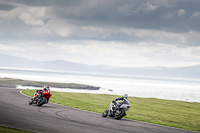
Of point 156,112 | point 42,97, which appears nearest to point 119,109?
point 42,97

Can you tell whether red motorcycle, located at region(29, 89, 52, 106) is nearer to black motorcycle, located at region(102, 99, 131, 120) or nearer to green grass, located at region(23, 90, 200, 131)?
green grass, located at region(23, 90, 200, 131)

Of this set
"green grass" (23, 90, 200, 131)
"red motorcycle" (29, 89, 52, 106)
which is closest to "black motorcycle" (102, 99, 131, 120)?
"green grass" (23, 90, 200, 131)

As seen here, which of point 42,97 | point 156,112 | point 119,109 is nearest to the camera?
point 119,109

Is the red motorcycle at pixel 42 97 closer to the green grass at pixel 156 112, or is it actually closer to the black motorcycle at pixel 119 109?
the green grass at pixel 156 112

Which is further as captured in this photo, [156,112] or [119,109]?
[156,112]

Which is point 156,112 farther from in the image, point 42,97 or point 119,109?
point 42,97

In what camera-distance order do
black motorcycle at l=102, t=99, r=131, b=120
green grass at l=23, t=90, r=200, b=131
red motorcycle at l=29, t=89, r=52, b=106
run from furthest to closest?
red motorcycle at l=29, t=89, r=52, b=106, green grass at l=23, t=90, r=200, b=131, black motorcycle at l=102, t=99, r=131, b=120

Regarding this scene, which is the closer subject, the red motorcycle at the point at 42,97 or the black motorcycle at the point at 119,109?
the black motorcycle at the point at 119,109

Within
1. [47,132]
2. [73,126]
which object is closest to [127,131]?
[73,126]

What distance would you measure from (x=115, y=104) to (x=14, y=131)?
9.47 m

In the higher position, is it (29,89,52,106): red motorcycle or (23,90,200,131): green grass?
(29,89,52,106): red motorcycle

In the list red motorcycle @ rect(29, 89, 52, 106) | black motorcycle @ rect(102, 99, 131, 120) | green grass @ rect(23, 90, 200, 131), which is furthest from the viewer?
red motorcycle @ rect(29, 89, 52, 106)

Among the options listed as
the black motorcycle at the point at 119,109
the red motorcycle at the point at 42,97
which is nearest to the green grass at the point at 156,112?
the black motorcycle at the point at 119,109

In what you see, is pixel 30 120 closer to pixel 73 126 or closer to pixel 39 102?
pixel 73 126
